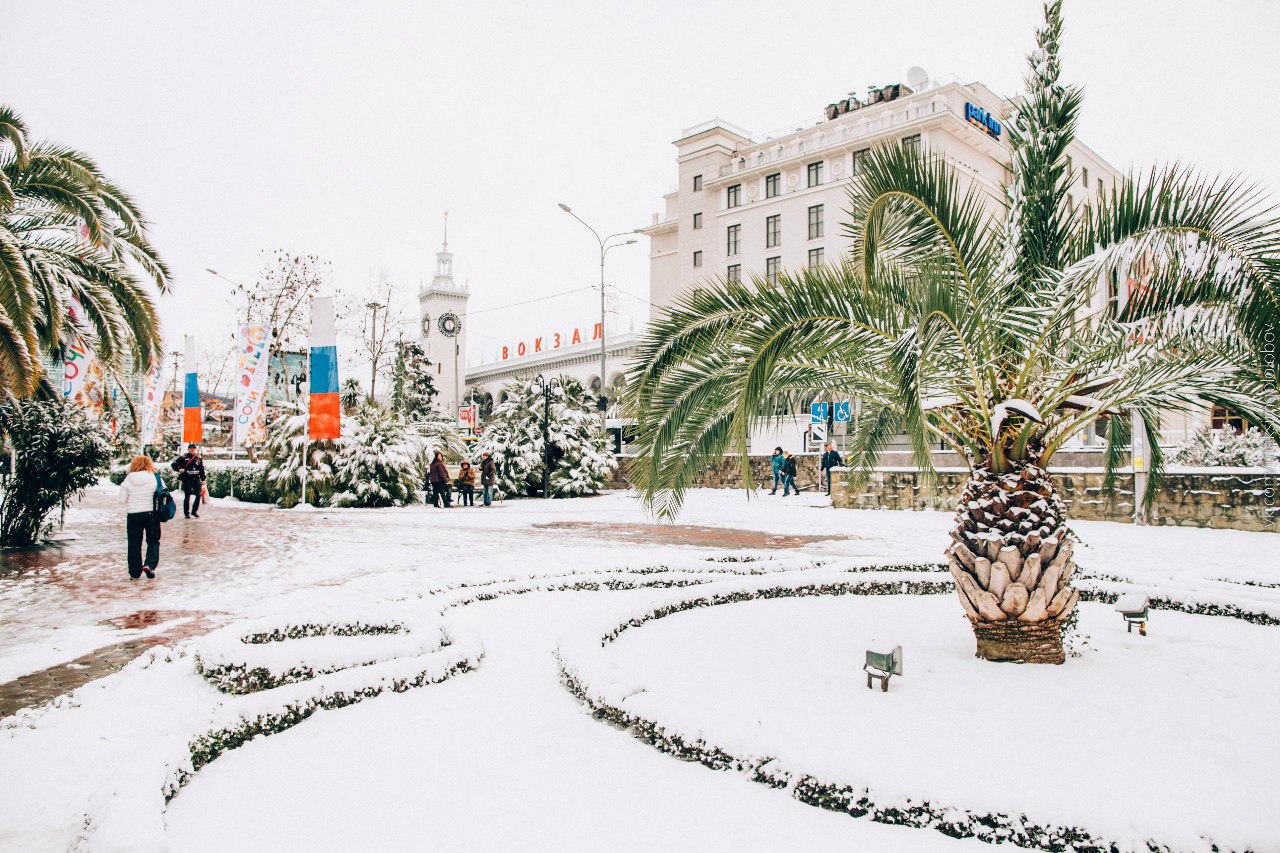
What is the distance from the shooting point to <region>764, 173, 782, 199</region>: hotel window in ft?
149

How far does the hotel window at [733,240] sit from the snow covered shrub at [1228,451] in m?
31.1

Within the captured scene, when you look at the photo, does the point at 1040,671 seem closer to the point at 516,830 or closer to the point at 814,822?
the point at 814,822

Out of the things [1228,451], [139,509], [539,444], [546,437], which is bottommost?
[139,509]

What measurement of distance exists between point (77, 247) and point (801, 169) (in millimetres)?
38770

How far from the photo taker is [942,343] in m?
5.52

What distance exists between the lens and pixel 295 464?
74.3 feet

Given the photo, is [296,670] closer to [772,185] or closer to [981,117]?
[981,117]

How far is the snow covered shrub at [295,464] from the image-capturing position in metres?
22.5

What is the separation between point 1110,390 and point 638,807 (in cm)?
473

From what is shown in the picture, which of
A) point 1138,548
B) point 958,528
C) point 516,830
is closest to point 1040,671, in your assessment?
point 958,528

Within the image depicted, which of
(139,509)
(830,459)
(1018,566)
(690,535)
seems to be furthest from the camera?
(830,459)

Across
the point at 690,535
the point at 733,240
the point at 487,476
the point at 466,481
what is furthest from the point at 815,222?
the point at 690,535

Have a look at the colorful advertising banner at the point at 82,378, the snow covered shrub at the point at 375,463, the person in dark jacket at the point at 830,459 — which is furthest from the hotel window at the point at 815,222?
the colorful advertising banner at the point at 82,378

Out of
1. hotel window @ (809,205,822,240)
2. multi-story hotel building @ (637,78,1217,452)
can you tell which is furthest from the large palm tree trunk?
hotel window @ (809,205,822,240)
